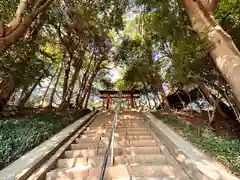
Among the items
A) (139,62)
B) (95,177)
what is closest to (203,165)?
(95,177)

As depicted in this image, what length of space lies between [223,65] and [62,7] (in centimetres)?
580

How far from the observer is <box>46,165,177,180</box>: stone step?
8.59 feet

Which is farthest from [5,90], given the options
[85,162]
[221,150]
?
[221,150]

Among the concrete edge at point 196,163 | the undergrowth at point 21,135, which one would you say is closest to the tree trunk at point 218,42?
the concrete edge at point 196,163

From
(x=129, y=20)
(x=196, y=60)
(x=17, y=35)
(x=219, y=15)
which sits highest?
(x=129, y=20)

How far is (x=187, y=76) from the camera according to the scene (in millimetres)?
4805

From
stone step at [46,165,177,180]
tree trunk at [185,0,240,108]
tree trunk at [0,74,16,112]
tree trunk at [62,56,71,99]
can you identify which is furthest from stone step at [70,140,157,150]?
tree trunk at [62,56,71,99]

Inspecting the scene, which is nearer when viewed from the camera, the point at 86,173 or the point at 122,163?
the point at 86,173

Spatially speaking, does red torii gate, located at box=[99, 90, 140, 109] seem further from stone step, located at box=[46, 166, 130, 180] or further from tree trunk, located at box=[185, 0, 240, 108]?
stone step, located at box=[46, 166, 130, 180]

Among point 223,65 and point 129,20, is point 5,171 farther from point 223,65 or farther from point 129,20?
point 129,20

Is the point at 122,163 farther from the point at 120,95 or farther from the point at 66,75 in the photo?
the point at 120,95

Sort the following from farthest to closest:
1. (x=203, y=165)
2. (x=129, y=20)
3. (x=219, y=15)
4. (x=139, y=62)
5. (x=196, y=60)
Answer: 1. (x=129, y=20)
2. (x=139, y=62)
3. (x=219, y=15)
4. (x=196, y=60)
5. (x=203, y=165)

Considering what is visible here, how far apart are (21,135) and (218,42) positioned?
4309mm

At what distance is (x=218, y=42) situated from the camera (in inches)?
164
